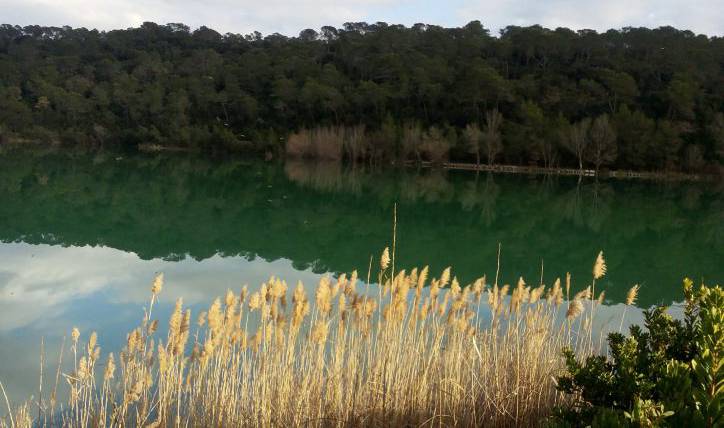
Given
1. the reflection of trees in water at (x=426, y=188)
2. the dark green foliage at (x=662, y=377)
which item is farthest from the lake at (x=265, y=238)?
the dark green foliage at (x=662, y=377)

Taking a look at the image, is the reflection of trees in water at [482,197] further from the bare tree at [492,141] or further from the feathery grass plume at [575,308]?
the feathery grass plume at [575,308]

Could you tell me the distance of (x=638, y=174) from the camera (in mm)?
46625

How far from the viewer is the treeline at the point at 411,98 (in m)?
48.6

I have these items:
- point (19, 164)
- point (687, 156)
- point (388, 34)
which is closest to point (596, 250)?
point (19, 164)

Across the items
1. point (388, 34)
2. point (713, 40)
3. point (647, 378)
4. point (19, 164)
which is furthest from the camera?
point (388, 34)

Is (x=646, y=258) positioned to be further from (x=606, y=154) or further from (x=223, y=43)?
(x=223, y=43)

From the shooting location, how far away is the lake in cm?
874

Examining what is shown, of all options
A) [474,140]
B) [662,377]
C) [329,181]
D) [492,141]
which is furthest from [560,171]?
[662,377]

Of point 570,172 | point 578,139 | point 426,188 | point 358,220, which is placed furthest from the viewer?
point 570,172

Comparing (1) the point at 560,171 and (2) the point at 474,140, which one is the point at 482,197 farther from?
(1) the point at 560,171

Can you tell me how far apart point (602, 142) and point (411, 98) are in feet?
73.6

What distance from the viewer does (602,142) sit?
45625mm

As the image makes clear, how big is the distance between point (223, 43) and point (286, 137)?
42.8 metres

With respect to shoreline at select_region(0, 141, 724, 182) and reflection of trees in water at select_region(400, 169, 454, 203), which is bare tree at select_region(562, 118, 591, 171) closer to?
shoreline at select_region(0, 141, 724, 182)
